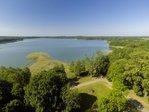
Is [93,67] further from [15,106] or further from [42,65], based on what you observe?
[42,65]

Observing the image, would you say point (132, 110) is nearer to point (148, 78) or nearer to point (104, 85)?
point (148, 78)

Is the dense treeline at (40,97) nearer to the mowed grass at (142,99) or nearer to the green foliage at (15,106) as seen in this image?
the green foliage at (15,106)

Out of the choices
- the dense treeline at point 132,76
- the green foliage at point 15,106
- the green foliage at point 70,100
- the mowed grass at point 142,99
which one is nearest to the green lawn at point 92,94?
the green foliage at point 70,100

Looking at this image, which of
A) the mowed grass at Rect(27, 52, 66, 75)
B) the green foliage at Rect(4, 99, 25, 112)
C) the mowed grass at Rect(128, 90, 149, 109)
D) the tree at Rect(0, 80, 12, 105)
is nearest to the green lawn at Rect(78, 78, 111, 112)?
the mowed grass at Rect(128, 90, 149, 109)

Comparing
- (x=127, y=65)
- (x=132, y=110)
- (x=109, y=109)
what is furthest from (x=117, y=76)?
(x=109, y=109)

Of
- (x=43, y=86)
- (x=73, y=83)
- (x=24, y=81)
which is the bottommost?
(x=73, y=83)

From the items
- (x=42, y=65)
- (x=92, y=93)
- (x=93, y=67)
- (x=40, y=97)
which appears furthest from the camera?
(x=42, y=65)

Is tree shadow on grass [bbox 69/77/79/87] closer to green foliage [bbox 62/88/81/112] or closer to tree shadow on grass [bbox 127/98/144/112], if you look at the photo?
tree shadow on grass [bbox 127/98/144/112]

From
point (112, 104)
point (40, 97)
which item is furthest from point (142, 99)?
point (40, 97)
